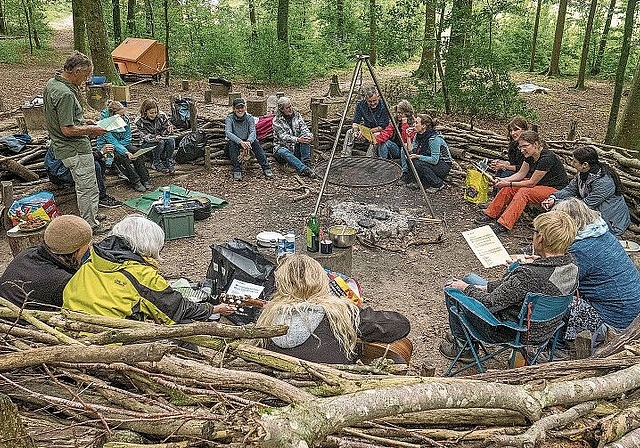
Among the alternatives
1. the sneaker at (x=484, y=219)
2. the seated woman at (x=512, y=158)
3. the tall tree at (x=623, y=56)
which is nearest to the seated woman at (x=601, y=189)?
the seated woman at (x=512, y=158)

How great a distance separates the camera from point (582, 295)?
4.46 meters

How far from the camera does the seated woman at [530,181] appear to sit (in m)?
6.87

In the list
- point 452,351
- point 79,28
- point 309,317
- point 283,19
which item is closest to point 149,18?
point 283,19

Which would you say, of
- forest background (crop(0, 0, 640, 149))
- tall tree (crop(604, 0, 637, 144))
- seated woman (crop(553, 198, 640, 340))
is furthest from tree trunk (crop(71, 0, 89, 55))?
seated woman (crop(553, 198, 640, 340))

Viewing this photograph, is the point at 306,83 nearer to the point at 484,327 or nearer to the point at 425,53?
the point at 425,53

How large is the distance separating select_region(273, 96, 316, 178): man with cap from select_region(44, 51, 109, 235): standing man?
3153mm

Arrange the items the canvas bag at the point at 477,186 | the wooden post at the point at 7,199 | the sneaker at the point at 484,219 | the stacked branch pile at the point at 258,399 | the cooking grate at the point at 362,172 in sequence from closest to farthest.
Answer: the stacked branch pile at the point at 258,399, the wooden post at the point at 7,199, the cooking grate at the point at 362,172, the sneaker at the point at 484,219, the canvas bag at the point at 477,186

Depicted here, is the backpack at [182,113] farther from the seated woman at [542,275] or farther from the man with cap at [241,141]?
the seated woman at [542,275]

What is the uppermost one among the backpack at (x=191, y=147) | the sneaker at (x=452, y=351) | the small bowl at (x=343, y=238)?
the backpack at (x=191, y=147)

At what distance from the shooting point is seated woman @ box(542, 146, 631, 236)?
6.09m

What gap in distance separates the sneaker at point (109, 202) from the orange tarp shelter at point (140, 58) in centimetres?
907

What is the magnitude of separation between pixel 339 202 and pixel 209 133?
300 centimetres

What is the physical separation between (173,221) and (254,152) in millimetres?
2626

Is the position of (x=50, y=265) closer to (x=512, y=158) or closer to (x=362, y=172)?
(x=362, y=172)
